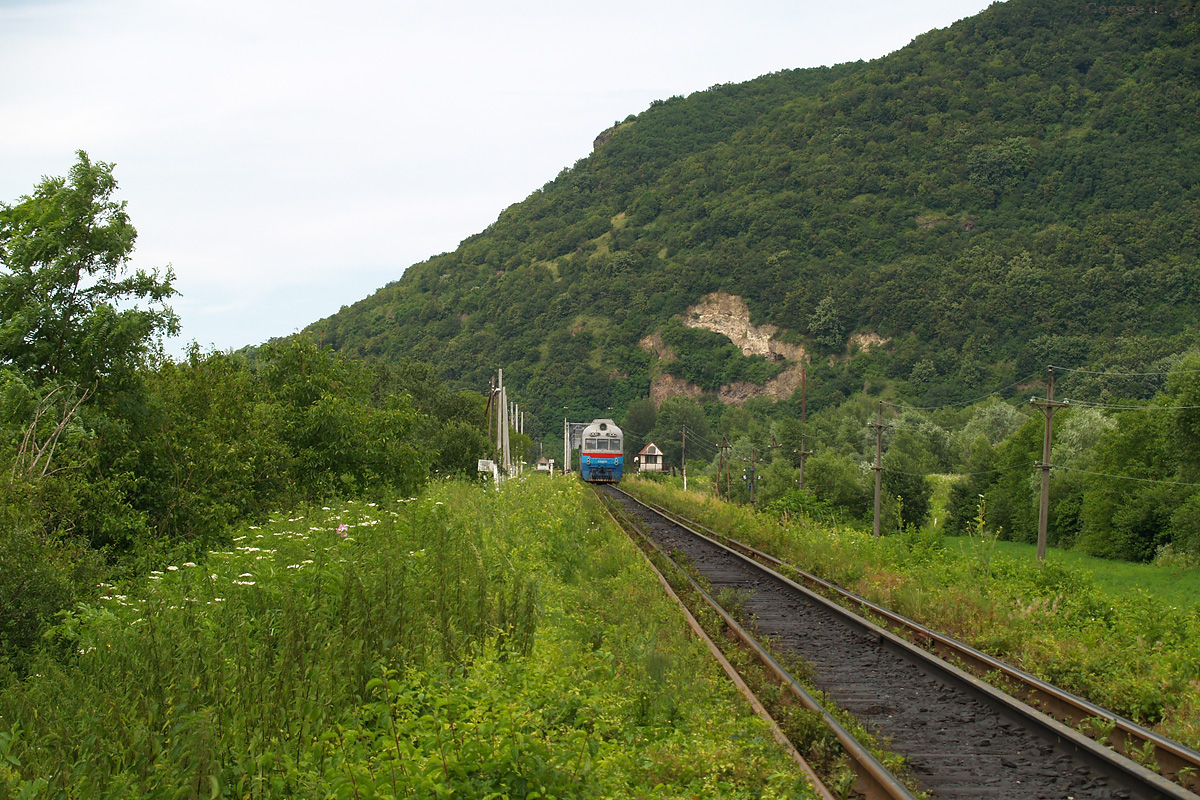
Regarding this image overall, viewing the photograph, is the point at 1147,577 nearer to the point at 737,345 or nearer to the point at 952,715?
the point at 952,715

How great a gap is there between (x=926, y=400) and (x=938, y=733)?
98876 mm

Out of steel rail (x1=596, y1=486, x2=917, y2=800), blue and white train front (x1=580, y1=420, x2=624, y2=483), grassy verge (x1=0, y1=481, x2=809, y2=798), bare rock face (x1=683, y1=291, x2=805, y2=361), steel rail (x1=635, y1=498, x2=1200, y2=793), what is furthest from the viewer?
bare rock face (x1=683, y1=291, x2=805, y2=361)

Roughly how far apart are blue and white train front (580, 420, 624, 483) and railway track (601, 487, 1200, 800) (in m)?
41.7

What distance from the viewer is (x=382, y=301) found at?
141 m

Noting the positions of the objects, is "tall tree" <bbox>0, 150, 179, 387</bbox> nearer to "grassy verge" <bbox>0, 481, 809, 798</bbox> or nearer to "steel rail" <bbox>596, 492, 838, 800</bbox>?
"grassy verge" <bbox>0, 481, 809, 798</bbox>

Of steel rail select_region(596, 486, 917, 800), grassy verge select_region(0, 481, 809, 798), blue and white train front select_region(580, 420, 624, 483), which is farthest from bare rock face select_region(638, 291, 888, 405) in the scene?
grassy verge select_region(0, 481, 809, 798)

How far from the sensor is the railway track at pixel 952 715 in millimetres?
5871

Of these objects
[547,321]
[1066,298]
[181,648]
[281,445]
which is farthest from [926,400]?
[181,648]

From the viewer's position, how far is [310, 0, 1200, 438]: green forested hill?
104250 mm

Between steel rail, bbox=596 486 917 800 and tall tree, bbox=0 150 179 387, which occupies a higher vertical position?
tall tree, bbox=0 150 179 387

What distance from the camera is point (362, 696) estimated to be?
555 centimetres

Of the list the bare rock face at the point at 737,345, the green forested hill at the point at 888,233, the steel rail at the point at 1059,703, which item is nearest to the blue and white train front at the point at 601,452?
the steel rail at the point at 1059,703

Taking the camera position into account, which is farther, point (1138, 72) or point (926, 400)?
point (1138, 72)

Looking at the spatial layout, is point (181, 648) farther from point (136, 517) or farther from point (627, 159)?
point (627, 159)
